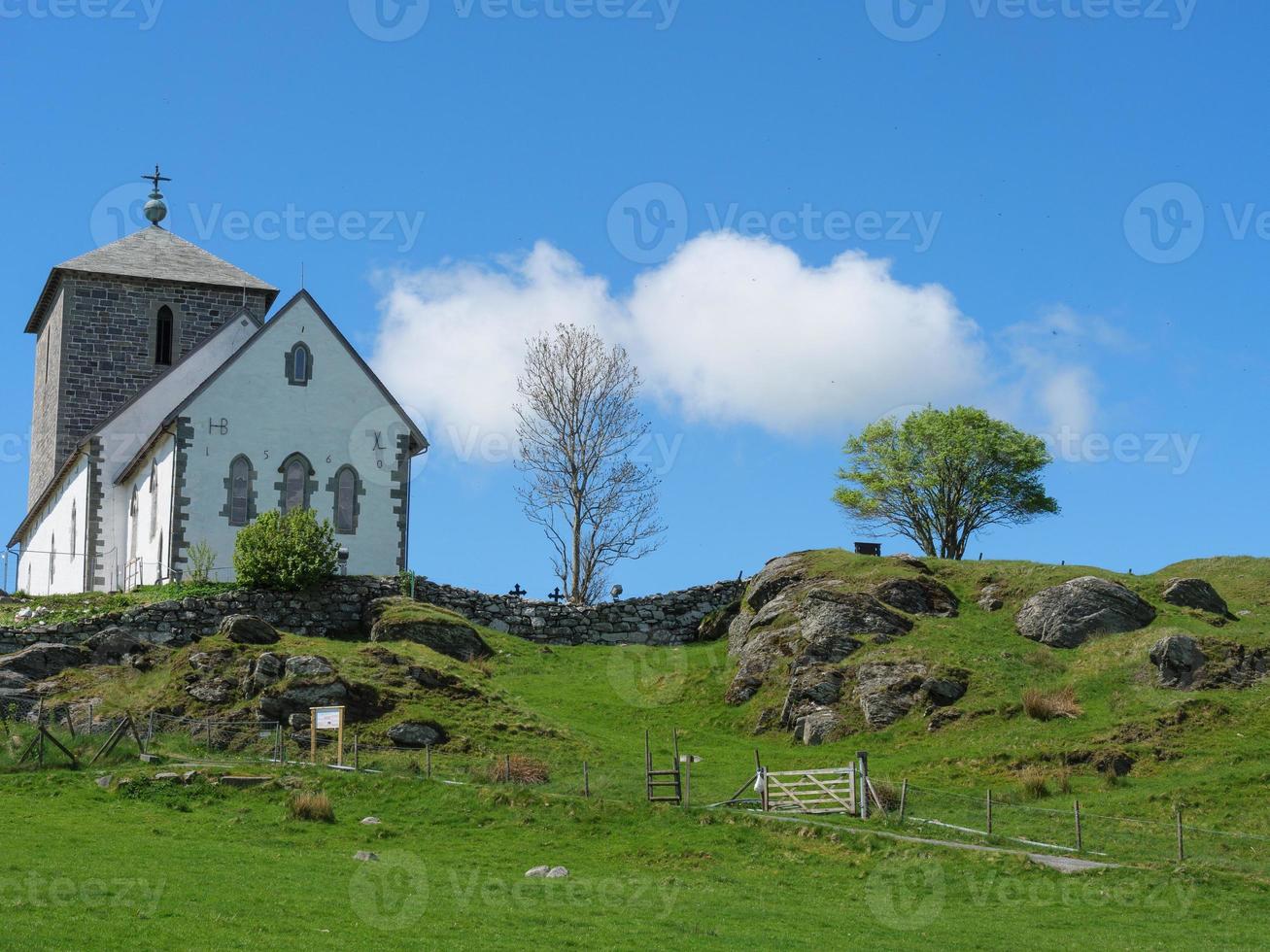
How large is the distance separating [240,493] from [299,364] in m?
5.03

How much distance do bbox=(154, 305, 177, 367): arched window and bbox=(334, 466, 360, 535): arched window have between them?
1562cm

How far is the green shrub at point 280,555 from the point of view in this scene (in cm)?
5328

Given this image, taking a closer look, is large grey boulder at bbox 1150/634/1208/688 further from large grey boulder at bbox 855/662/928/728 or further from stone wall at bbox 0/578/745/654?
stone wall at bbox 0/578/745/654

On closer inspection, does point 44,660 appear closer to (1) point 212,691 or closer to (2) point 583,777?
(1) point 212,691

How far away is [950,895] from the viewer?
101 ft

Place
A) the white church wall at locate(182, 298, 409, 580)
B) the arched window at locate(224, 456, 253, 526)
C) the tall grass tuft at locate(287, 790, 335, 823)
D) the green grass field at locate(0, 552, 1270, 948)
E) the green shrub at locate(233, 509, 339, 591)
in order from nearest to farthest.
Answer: the green grass field at locate(0, 552, 1270, 948), the tall grass tuft at locate(287, 790, 335, 823), the green shrub at locate(233, 509, 339, 591), the white church wall at locate(182, 298, 409, 580), the arched window at locate(224, 456, 253, 526)

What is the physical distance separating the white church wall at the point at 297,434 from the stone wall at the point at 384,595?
3.16 meters

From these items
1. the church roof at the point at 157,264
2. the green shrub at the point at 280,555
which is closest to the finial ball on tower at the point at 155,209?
the church roof at the point at 157,264

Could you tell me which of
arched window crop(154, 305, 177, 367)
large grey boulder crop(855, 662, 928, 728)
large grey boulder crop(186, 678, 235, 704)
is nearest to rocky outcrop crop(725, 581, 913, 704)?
large grey boulder crop(855, 662, 928, 728)

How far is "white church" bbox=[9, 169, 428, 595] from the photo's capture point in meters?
57.0

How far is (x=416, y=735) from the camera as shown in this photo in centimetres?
4291

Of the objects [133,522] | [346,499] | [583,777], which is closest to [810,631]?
[583,777]

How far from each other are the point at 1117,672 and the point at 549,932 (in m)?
26.3

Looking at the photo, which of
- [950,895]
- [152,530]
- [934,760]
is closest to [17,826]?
[950,895]
